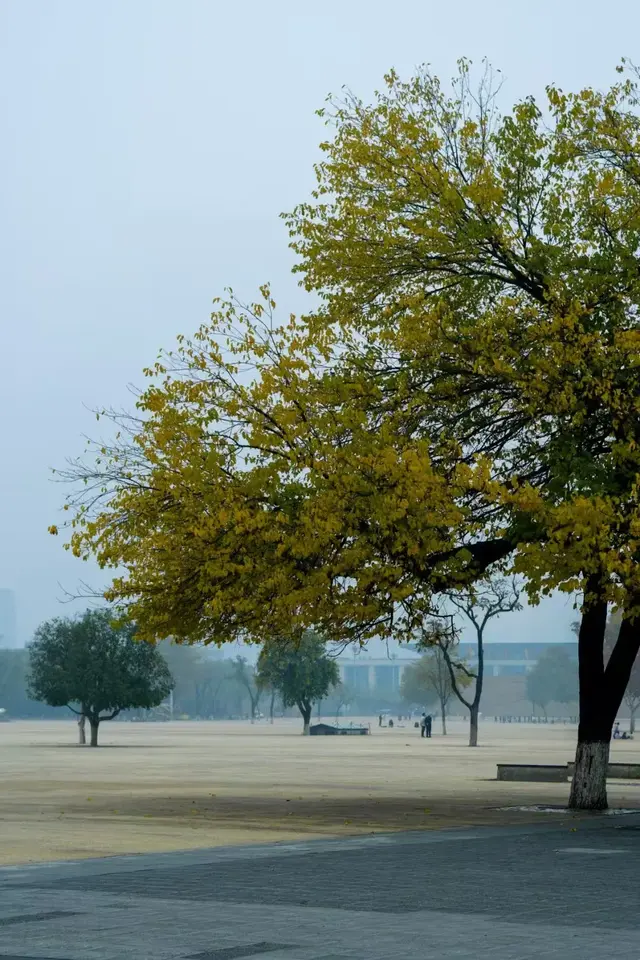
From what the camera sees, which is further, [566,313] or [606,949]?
[566,313]

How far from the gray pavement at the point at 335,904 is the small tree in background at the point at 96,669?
5598cm

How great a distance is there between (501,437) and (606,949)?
16012mm

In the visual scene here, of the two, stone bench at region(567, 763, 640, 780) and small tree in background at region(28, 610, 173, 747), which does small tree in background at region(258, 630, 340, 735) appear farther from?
stone bench at region(567, 763, 640, 780)

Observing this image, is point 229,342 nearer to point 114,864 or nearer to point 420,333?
point 420,333

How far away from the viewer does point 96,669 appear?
237 feet

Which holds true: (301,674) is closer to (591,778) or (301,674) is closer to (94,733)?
(94,733)

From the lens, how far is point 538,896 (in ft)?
41.3

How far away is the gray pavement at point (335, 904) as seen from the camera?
383 inches

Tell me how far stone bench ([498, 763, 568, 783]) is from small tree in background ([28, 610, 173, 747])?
114 ft

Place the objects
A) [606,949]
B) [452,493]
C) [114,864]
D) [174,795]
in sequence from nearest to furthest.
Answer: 1. [606,949]
2. [114,864]
3. [452,493]
4. [174,795]

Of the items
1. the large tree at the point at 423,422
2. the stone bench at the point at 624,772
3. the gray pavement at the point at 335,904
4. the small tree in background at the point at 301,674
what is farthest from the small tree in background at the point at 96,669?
the gray pavement at the point at 335,904

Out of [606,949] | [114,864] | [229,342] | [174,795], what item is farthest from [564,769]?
[606,949]

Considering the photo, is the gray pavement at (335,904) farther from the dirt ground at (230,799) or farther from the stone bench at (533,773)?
the stone bench at (533,773)

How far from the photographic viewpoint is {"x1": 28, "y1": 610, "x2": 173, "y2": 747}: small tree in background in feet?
238
